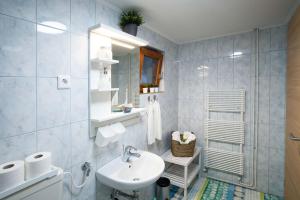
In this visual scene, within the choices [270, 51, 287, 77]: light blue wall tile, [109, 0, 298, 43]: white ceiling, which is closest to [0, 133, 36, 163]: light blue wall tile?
[109, 0, 298, 43]: white ceiling

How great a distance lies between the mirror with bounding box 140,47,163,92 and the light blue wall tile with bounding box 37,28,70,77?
0.98m

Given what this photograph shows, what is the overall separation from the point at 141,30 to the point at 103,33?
2.31 ft

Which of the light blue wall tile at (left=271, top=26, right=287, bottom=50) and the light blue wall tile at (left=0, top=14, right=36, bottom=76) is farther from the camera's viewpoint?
the light blue wall tile at (left=271, top=26, right=287, bottom=50)

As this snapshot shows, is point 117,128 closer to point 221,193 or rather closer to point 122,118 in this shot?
point 122,118

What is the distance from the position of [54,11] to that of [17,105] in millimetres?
666

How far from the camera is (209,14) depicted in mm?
1776

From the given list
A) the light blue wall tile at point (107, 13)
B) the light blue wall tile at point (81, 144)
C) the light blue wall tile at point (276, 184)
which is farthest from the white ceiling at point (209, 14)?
the light blue wall tile at point (276, 184)

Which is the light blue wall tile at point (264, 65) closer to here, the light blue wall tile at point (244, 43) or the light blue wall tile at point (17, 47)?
the light blue wall tile at point (244, 43)

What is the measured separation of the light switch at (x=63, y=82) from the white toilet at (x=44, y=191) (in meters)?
0.57

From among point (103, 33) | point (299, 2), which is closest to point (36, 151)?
point (103, 33)

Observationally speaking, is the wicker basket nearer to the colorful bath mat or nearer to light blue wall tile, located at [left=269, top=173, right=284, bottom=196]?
the colorful bath mat

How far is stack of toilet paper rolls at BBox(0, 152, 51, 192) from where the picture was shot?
2.65ft

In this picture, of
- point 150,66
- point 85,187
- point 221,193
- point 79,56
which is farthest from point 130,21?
point 221,193

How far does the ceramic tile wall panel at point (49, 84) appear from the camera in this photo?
93 centimetres
